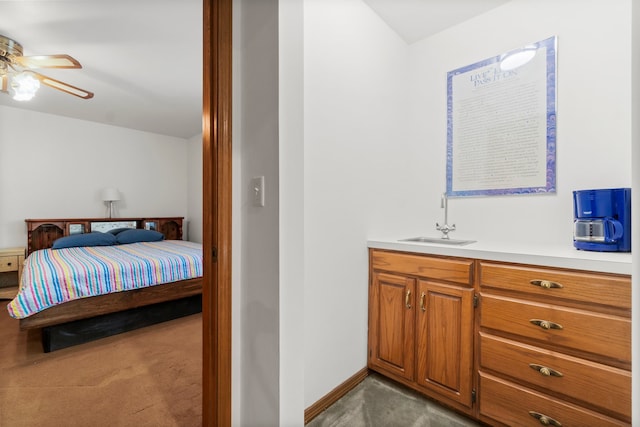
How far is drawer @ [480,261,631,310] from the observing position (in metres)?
1.10

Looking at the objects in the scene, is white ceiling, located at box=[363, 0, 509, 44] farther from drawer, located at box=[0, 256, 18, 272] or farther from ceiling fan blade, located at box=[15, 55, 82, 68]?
drawer, located at box=[0, 256, 18, 272]

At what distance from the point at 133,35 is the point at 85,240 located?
2.88m

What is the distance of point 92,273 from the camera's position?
2.44 meters

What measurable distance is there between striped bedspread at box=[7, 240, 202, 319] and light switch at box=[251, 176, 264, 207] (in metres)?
2.30

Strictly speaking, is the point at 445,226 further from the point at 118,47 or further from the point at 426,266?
the point at 118,47

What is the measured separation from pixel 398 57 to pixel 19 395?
3439 millimetres

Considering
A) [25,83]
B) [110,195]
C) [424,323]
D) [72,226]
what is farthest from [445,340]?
[72,226]

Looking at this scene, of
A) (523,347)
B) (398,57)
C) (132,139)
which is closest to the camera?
(523,347)

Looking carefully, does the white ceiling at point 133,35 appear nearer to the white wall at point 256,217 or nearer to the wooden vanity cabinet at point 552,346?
the white wall at point 256,217

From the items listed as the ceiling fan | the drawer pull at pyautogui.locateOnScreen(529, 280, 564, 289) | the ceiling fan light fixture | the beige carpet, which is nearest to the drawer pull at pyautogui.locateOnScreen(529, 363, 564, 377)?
the drawer pull at pyautogui.locateOnScreen(529, 280, 564, 289)

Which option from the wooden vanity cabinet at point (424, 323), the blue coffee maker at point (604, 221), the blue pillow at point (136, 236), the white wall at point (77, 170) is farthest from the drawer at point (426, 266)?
the white wall at point (77, 170)

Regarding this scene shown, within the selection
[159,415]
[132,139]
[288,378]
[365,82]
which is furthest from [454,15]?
[132,139]

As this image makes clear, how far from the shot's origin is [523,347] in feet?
4.28

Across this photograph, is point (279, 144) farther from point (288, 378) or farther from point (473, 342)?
point (473, 342)
